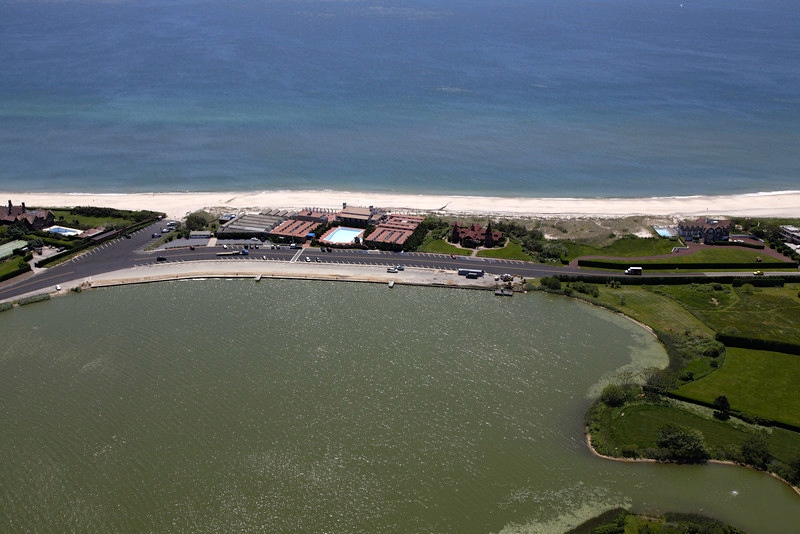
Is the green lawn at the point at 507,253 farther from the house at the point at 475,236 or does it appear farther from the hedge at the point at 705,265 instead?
the hedge at the point at 705,265

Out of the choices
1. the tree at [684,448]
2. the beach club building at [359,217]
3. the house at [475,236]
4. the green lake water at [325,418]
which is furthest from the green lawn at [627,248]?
the tree at [684,448]

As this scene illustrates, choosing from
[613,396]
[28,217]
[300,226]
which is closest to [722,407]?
[613,396]

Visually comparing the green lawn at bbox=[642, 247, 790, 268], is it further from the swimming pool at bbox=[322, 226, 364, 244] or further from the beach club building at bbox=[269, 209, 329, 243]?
the beach club building at bbox=[269, 209, 329, 243]

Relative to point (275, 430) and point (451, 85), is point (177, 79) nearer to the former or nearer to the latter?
point (451, 85)

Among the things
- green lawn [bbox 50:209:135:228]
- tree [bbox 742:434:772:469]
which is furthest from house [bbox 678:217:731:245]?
green lawn [bbox 50:209:135:228]

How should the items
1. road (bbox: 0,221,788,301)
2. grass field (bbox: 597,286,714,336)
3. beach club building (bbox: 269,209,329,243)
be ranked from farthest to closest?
beach club building (bbox: 269,209,329,243)
road (bbox: 0,221,788,301)
grass field (bbox: 597,286,714,336)

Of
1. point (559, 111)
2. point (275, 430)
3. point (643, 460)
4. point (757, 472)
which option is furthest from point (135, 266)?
point (559, 111)

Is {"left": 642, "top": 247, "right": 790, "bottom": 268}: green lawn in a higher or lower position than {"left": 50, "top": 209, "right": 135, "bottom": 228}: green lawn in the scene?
lower
